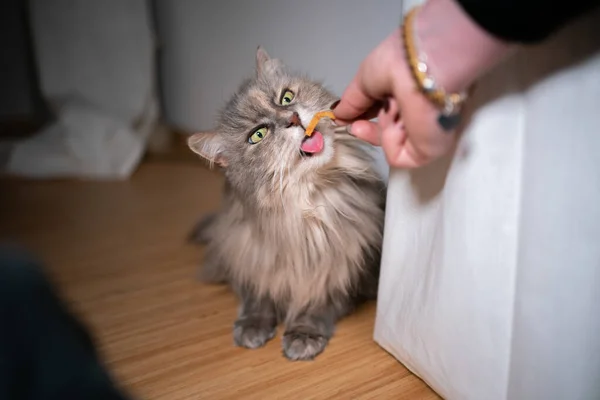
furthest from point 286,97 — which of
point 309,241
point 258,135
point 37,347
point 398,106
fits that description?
point 37,347

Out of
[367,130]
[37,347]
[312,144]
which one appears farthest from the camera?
[312,144]

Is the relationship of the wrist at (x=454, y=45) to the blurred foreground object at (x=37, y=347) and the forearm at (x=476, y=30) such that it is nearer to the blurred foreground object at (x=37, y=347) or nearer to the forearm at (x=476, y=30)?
the forearm at (x=476, y=30)

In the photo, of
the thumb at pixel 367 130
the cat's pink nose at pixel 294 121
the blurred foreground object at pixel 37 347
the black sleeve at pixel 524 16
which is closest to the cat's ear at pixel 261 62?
the cat's pink nose at pixel 294 121

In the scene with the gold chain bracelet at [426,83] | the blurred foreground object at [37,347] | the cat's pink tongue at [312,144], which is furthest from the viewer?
the cat's pink tongue at [312,144]

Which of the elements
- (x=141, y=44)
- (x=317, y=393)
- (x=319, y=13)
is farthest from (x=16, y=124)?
(x=317, y=393)

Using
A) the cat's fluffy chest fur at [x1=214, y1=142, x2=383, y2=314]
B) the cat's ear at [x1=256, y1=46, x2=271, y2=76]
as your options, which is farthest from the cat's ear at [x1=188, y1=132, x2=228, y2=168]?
the cat's ear at [x1=256, y1=46, x2=271, y2=76]

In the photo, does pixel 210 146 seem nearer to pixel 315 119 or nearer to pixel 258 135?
pixel 258 135

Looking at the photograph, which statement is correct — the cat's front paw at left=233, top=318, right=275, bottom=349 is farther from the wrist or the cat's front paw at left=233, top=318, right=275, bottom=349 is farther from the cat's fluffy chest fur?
the wrist

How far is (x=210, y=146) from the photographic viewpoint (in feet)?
4.30

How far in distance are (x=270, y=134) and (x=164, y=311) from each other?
634 mm

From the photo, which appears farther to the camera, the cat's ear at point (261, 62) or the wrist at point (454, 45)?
the cat's ear at point (261, 62)

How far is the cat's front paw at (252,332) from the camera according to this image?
1.26 meters

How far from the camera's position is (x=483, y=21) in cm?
65

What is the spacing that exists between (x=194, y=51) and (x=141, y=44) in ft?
1.28
